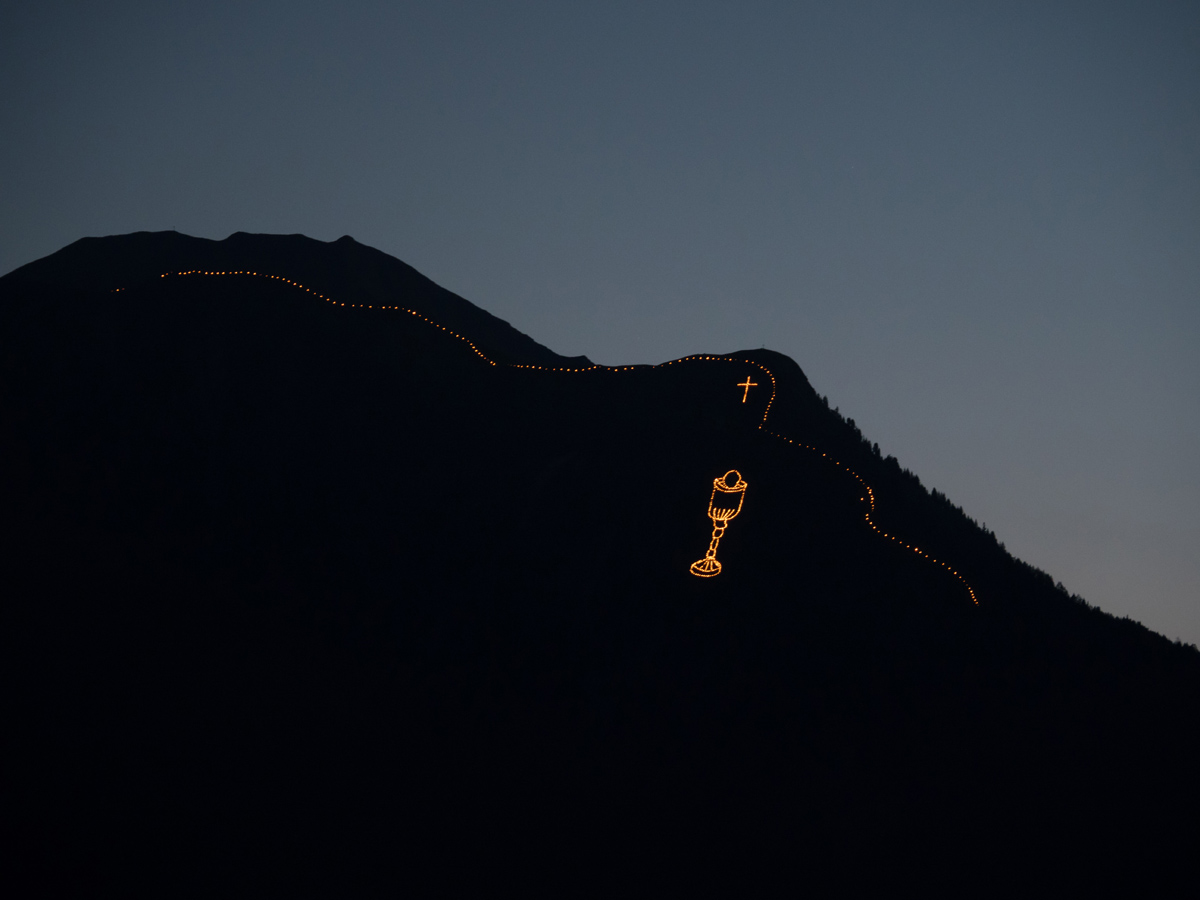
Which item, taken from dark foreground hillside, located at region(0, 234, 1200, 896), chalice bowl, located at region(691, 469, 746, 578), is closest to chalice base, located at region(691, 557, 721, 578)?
chalice bowl, located at region(691, 469, 746, 578)

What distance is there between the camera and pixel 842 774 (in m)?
28.7

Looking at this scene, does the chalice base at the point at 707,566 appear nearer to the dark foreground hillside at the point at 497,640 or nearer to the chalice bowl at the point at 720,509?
the chalice bowl at the point at 720,509

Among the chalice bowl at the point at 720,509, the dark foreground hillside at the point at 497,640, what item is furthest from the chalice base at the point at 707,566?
the dark foreground hillside at the point at 497,640

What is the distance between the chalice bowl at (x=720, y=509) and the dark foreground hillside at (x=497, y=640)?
720 mm

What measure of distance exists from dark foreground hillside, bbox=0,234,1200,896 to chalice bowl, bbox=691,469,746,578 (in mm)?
720

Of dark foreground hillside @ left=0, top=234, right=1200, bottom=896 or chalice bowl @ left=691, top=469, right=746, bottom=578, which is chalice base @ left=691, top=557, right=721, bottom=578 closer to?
chalice bowl @ left=691, top=469, right=746, bottom=578

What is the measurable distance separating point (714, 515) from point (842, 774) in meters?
9.70

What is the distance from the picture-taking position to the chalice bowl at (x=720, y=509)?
3234 cm

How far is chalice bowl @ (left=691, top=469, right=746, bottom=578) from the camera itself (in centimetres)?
3234

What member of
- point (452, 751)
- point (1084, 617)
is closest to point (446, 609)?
point (452, 751)

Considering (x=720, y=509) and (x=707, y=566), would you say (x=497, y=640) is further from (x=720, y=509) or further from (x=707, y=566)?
(x=720, y=509)

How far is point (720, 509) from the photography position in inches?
1387

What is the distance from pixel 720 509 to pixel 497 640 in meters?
9.61

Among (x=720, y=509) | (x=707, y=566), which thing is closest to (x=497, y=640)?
(x=707, y=566)
